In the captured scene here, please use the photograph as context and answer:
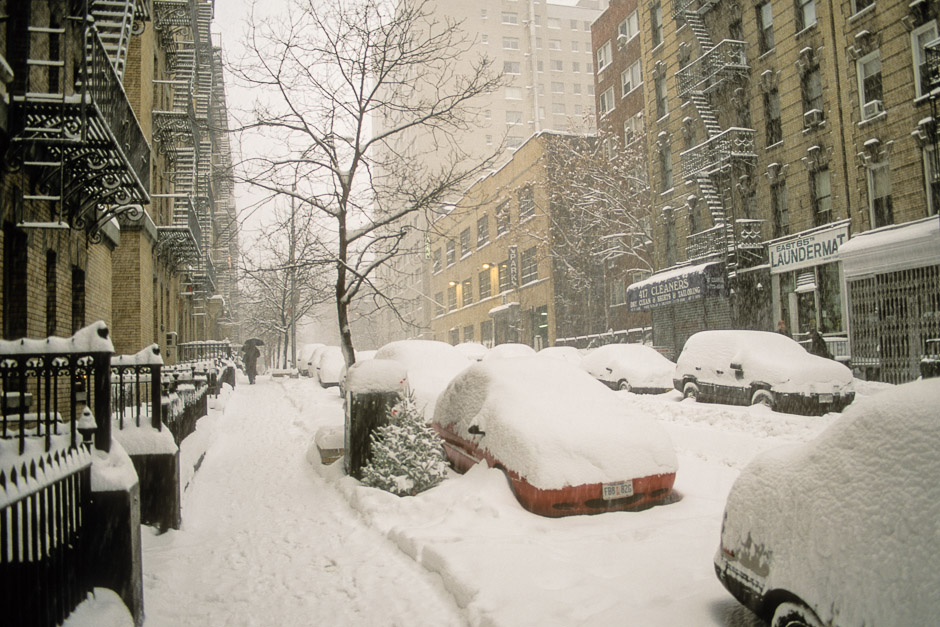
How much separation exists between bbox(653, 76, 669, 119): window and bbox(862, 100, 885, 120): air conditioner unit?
11923mm

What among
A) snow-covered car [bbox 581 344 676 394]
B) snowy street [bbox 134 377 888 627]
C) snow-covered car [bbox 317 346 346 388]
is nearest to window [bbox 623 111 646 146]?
snow-covered car [bbox 581 344 676 394]

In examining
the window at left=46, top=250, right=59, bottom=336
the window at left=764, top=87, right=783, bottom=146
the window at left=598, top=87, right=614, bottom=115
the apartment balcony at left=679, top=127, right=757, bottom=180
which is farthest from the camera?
the window at left=598, top=87, right=614, bottom=115

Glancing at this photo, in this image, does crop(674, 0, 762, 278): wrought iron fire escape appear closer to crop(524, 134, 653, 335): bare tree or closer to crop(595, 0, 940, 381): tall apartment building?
crop(595, 0, 940, 381): tall apartment building

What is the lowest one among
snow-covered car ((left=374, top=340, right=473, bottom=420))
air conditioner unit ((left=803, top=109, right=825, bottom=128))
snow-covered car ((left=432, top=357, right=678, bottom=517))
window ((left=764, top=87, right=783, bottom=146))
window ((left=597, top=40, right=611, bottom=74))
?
snow-covered car ((left=432, top=357, right=678, bottom=517))

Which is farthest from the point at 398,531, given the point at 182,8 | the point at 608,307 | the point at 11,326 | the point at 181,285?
the point at 608,307

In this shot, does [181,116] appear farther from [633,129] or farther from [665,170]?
[633,129]

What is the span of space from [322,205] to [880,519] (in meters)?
11.1

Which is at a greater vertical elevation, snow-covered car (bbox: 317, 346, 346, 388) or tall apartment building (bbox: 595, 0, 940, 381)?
tall apartment building (bbox: 595, 0, 940, 381)

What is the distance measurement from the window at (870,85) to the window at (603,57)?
1987cm

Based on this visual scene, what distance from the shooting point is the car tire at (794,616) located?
312cm

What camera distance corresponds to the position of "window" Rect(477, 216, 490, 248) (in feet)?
168

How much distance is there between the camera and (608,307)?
36.8 meters

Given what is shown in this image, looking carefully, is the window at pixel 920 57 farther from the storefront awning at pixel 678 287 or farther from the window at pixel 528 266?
the window at pixel 528 266

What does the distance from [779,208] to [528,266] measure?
21.1 metres
